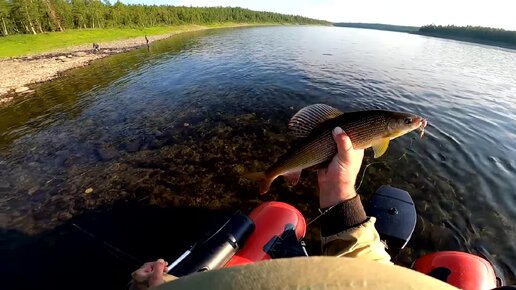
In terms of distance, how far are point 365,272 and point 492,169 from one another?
13651 millimetres

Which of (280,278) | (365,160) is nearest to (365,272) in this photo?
(280,278)

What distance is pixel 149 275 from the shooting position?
2994 mm

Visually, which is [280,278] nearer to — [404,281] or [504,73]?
[404,281]

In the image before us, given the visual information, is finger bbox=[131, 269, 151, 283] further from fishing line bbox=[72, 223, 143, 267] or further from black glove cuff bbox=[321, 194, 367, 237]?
fishing line bbox=[72, 223, 143, 267]

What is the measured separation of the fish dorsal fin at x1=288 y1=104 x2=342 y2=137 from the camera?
389 cm

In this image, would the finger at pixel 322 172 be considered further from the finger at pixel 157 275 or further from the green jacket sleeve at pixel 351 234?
the finger at pixel 157 275

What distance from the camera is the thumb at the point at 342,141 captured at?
363cm

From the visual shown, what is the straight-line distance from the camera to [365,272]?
1167mm

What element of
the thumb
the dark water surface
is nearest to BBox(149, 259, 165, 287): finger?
the thumb

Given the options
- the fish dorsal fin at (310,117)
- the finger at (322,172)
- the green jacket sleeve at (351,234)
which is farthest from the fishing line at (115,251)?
the green jacket sleeve at (351,234)

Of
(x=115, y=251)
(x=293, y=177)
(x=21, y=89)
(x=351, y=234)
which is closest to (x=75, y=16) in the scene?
(x=21, y=89)

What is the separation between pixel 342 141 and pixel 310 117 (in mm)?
558

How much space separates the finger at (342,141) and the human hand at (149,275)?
8.07 feet

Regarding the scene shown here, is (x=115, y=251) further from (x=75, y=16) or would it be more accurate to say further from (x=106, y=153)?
(x=75, y=16)
